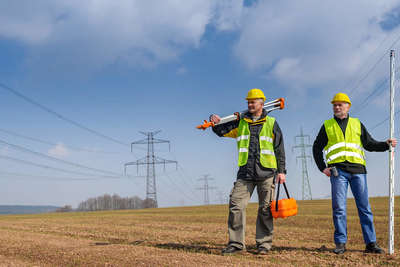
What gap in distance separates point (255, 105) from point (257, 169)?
105 centimetres

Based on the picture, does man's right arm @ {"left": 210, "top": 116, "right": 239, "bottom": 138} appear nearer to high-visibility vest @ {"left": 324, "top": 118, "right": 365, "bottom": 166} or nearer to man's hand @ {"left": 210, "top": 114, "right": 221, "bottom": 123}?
man's hand @ {"left": 210, "top": 114, "right": 221, "bottom": 123}

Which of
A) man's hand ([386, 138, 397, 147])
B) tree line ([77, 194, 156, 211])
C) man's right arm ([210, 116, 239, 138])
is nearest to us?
man's hand ([386, 138, 397, 147])

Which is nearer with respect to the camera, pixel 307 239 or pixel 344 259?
pixel 344 259

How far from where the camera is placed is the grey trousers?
6.66 meters

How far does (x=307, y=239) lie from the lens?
8.57 metres

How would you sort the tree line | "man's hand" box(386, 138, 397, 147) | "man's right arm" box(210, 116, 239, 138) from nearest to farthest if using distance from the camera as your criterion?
"man's hand" box(386, 138, 397, 147) < "man's right arm" box(210, 116, 239, 138) < the tree line

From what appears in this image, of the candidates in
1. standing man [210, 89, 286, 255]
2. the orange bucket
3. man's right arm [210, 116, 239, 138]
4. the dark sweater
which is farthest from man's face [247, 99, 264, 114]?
the orange bucket

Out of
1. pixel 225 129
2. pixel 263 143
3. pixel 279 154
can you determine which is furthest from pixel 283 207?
pixel 225 129

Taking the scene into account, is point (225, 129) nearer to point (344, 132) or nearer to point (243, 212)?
point (243, 212)

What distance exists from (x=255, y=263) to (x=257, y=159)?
5.56 feet

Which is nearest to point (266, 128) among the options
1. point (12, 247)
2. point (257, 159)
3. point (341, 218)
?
point (257, 159)

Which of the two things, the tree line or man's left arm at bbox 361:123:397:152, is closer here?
man's left arm at bbox 361:123:397:152

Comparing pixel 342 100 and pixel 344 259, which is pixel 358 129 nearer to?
pixel 342 100

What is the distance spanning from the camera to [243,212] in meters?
Result: 6.73
